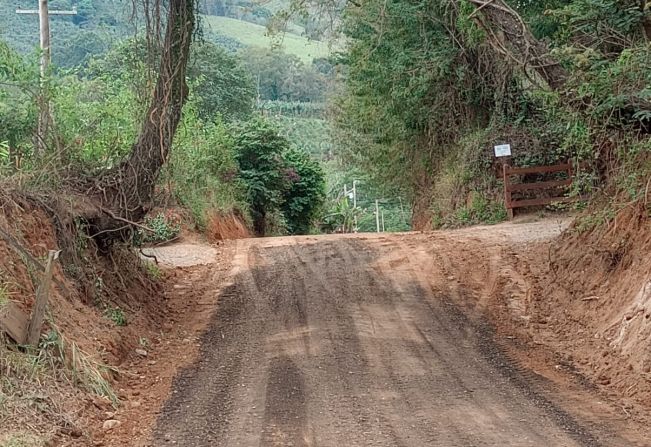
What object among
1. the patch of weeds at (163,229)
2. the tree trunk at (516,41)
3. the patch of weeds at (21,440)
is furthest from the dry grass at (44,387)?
the patch of weeds at (163,229)

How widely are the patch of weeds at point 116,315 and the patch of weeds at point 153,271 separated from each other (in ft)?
9.22

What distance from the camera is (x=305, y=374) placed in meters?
7.58

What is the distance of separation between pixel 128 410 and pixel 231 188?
64.4 ft

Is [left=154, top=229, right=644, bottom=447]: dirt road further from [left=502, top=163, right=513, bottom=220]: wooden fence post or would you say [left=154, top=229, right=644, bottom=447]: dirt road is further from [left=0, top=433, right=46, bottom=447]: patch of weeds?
[left=502, top=163, right=513, bottom=220]: wooden fence post

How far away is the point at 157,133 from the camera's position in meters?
10.6

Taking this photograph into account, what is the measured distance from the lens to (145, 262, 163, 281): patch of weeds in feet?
39.8

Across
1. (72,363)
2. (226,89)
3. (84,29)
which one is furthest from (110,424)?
(226,89)

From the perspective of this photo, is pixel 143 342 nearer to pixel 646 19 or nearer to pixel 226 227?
pixel 646 19

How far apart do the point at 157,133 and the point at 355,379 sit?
5.05 m

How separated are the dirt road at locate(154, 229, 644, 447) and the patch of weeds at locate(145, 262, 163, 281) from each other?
1.28 m

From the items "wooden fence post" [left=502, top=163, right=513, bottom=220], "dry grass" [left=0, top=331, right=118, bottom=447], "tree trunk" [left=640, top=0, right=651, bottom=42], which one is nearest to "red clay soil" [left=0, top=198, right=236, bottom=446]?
"dry grass" [left=0, top=331, right=118, bottom=447]

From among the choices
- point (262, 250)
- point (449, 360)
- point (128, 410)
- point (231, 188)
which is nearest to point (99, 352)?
point (128, 410)

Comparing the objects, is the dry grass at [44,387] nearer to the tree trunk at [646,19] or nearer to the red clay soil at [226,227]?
the tree trunk at [646,19]

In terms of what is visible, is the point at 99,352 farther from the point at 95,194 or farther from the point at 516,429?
the point at 516,429
